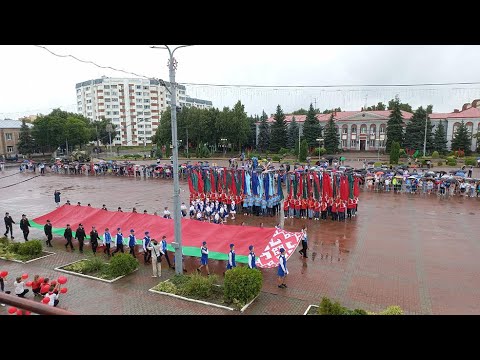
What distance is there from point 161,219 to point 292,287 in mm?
6707

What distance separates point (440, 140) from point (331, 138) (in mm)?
15465

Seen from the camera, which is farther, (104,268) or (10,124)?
(10,124)

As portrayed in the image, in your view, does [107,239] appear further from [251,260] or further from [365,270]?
[365,270]

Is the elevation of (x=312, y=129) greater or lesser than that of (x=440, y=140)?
greater

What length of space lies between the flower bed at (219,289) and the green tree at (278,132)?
51.6 metres

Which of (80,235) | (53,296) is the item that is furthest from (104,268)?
(53,296)

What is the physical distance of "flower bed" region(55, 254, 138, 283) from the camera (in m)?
12.9

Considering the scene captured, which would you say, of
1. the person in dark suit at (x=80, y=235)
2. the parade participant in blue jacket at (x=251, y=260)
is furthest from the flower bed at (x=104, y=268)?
the parade participant in blue jacket at (x=251, y=260)

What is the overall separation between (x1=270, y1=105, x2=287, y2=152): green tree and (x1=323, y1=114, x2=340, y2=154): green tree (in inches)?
276

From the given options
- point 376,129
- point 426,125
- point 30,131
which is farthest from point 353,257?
point 30,131

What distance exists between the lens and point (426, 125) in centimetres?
5172

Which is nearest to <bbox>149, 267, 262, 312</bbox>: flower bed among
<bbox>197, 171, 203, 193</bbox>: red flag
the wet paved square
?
the wet paved square

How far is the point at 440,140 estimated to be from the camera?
5494 centimetres

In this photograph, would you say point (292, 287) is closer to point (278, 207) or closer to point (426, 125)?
point (278, 207)
